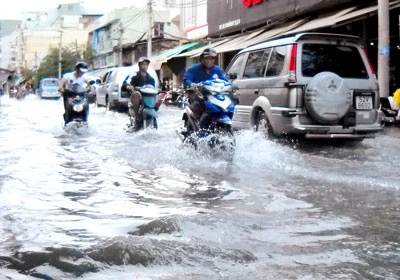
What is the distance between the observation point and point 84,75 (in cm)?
1225

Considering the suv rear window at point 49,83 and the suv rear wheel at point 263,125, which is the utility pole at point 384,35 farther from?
the suv rear window at point 49,83

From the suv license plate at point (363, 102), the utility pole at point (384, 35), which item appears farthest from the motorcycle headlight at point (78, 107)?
the utility pole at point (384, 35)

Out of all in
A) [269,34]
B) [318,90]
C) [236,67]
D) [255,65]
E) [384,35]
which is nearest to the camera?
[318,90]

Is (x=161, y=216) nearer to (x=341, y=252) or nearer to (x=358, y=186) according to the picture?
(x=341, y=252)

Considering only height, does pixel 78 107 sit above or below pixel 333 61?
below

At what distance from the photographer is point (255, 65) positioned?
9.80 m

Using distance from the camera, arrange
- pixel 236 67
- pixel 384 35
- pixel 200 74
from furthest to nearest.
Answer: pixel 384 35, pixel 236 67, pixel 200 74

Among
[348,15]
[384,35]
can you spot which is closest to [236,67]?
[384,35]

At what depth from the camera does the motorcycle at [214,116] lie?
7672mm

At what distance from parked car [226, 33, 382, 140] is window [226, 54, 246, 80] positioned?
3.50ft

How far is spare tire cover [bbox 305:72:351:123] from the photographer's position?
8.11m

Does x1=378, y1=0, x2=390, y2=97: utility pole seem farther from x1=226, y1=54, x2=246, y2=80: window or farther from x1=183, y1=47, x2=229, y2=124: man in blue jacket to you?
x1=183, y1=47, x2=229, y2=124: man in blue jacket

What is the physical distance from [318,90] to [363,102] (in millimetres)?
1009

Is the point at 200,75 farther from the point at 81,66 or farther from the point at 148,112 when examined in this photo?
the point at 81,66
